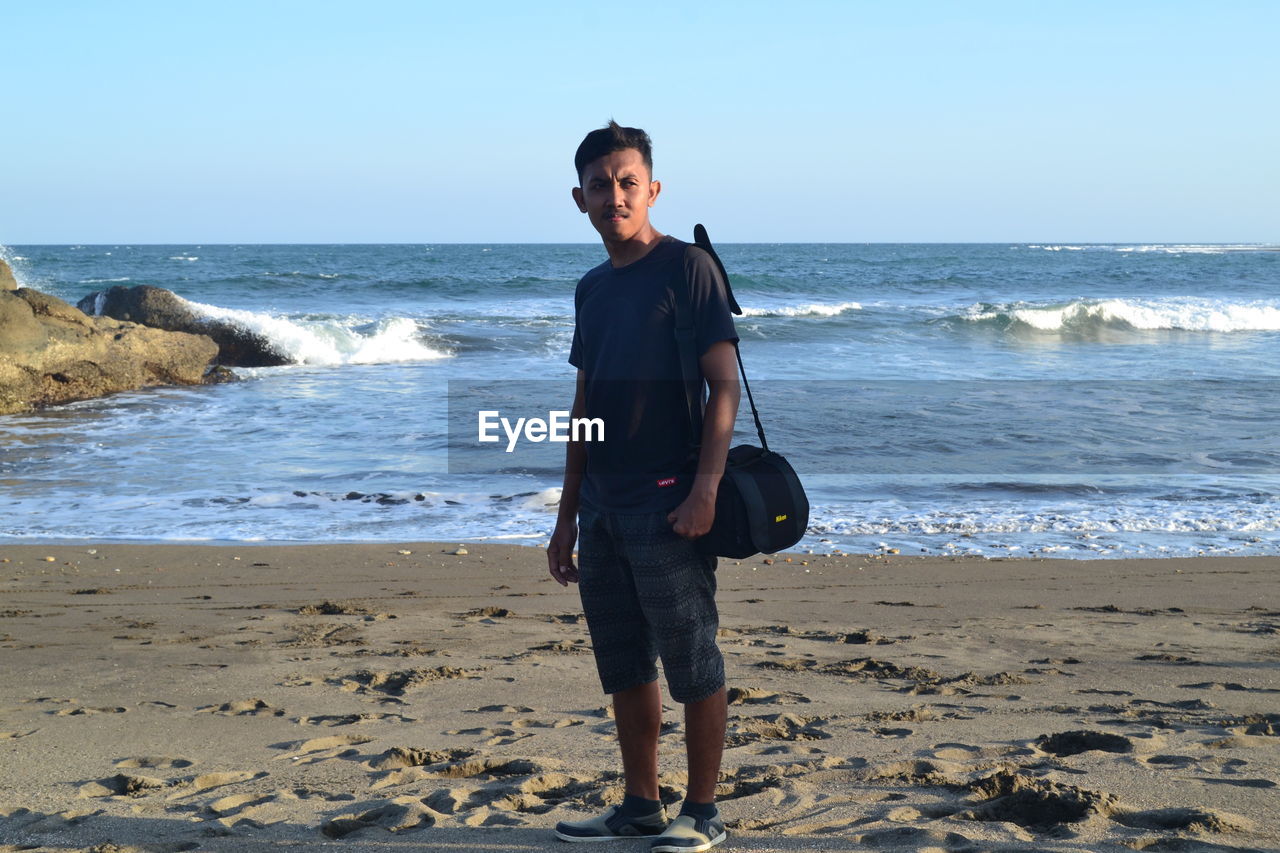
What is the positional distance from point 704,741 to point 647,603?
371mm

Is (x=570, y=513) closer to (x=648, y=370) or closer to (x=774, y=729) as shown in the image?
(x=648, y=370)

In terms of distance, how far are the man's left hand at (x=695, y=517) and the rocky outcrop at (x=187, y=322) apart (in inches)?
716

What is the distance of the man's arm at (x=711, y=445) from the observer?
8.32ft

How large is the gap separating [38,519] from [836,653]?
5.99 metres

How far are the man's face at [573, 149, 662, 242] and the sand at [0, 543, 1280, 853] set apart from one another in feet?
4.97

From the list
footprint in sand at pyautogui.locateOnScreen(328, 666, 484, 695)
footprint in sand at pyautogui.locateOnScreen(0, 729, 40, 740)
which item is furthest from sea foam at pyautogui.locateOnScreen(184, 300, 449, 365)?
footprint in sand at pyautogui.locateOnScreen(0, 729, 40, 740)

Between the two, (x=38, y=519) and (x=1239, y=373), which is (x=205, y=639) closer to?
(x=38, y=519)

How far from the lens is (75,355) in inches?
579

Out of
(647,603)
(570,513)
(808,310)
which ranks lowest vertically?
(647,603)

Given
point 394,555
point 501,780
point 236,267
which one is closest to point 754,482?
point 501,780

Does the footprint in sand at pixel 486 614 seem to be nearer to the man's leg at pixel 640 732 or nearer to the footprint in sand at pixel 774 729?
the footprint in sand at pixel 774 729

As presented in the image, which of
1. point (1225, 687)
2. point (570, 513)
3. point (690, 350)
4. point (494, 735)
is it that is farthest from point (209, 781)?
point (1225, 687)

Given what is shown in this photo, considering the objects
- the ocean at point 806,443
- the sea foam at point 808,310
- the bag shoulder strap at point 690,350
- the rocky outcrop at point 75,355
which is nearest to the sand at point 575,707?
the bag shoulder strap at point 690,350

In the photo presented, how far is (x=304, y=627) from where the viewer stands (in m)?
5.32
